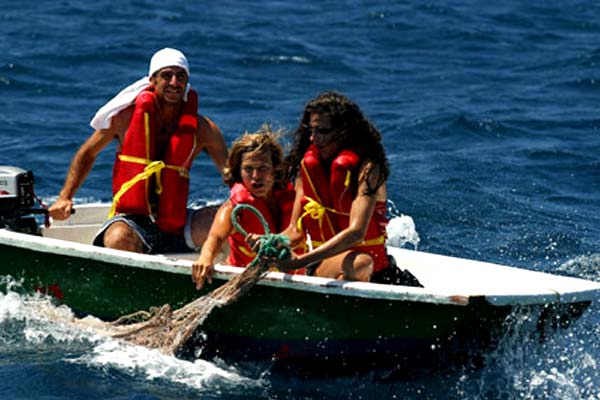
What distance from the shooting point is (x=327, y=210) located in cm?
757

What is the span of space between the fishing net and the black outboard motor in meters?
1.01

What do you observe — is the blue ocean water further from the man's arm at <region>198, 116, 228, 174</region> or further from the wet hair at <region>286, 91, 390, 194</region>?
the man's arm at <region>198, 116, 228, 174</region>

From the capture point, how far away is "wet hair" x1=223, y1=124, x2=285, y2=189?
7602mm

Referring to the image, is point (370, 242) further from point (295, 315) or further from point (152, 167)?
point (152, 167)

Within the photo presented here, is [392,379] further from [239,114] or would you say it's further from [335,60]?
[335,60]

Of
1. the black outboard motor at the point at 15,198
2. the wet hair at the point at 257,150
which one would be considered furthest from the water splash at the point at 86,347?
the wet hair at the point at 257,150

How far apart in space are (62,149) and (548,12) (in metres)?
10.2

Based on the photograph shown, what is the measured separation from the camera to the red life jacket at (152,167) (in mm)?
8336

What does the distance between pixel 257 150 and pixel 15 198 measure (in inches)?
73.4

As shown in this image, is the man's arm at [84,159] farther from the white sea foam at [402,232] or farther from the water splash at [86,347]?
the white sea foam at [402,232]

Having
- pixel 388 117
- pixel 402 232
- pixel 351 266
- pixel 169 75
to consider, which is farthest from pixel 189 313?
pixel 388 117

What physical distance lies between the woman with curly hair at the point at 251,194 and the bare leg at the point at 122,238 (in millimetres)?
713

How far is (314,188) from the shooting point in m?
7.57

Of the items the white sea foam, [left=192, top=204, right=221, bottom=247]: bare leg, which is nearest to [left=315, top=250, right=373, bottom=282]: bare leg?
[left=192, top=204, right=221, bottom=247]: bare leg
